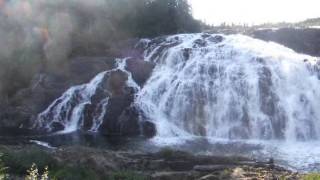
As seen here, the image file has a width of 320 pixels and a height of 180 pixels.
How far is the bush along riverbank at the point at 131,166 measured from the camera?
1692 centimetres

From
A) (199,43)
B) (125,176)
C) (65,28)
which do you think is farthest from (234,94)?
(125,176)

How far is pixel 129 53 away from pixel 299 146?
55.5 ft

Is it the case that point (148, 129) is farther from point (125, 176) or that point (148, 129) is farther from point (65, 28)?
point (125, 176)

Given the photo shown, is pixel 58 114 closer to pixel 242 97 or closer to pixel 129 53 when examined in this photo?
pixel 129 53

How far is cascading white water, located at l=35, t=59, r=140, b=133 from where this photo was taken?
3581 cm

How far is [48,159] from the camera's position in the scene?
17922 millimetres

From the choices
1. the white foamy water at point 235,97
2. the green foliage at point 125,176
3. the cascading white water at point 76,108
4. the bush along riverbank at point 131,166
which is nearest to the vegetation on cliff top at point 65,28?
the cascading white water at point 76,108

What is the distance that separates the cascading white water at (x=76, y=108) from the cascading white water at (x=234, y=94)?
2.31 m

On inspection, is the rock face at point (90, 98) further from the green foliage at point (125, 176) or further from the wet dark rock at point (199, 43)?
the green foliage at point (125, 176)

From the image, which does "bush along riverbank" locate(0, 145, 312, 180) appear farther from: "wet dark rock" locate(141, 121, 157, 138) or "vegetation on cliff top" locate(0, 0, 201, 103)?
"vegetation on cliff top" locate(0, 0, 201, 103)

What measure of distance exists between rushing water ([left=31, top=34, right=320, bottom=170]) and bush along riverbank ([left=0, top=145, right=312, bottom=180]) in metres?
6.82

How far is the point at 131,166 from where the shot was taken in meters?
19.9

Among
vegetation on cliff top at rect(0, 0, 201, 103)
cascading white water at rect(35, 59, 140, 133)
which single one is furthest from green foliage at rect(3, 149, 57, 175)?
vegetation on cliff top at rect(0, 0, 201, 103)

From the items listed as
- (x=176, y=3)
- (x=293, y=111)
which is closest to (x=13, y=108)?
(x=293, y=111)
